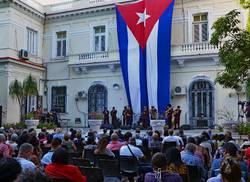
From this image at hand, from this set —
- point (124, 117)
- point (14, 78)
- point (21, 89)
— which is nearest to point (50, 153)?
point (124, 117)

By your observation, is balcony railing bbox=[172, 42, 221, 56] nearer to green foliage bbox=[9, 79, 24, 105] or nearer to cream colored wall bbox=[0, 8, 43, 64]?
green foliage bbox=[9, 79, 24, 105]

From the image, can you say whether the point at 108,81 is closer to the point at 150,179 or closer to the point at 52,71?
the point at 52,71

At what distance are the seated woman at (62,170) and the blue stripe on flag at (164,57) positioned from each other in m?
15.3

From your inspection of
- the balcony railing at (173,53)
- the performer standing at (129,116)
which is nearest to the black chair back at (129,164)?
the balcony railing at (173,53)

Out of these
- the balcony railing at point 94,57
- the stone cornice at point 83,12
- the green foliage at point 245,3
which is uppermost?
the stone cornice at point 83,12

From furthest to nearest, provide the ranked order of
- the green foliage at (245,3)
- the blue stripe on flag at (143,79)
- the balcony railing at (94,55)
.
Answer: the balcony railing at (94,55) < the blue stripe on flag at (143,79) < the green foliage at (245,3)

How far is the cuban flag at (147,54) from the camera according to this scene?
19969 mm

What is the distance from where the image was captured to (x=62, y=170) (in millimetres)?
4742

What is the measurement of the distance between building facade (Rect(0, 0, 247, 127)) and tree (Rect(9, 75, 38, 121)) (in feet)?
1.27

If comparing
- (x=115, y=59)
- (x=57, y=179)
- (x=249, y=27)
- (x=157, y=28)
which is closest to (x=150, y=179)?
(x=57, y=179)

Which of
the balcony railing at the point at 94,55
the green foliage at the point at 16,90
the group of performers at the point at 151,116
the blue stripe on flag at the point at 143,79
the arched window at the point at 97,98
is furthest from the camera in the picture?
the arched window at the point at 97,98

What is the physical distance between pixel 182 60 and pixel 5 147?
14778mm

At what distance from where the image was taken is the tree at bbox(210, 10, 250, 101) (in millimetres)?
9922

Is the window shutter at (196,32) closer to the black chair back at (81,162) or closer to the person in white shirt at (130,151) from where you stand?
the person in white shirt at (130,151)
